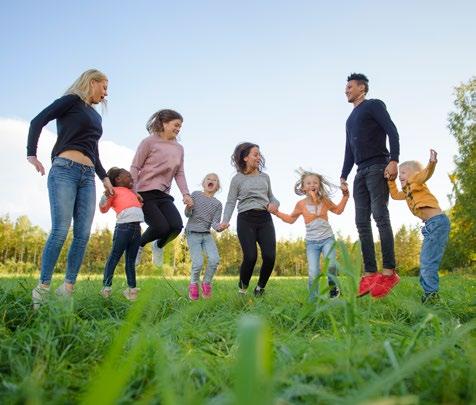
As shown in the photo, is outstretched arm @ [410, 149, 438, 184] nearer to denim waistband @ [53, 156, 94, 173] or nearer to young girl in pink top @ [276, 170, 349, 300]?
young girl in pink top @ [276, 170, 349, 300]

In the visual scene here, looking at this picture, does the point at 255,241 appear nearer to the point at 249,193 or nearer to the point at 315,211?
the point at 249,193

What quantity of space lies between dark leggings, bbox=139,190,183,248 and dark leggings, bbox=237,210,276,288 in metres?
0.90

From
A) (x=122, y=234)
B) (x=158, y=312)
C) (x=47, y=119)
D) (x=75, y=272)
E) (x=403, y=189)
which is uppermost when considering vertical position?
(x=47, y=119)

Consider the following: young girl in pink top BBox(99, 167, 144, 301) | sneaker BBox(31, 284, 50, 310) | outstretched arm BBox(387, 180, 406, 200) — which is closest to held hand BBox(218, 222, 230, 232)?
young girl in pink top BBox(99, 167, 144, 301)

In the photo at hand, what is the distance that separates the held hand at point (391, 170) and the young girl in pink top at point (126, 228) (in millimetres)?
2921

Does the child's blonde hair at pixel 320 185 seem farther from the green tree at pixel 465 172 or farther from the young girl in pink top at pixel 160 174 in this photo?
the green tree at pixel 465 172

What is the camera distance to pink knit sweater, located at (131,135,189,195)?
221 inches

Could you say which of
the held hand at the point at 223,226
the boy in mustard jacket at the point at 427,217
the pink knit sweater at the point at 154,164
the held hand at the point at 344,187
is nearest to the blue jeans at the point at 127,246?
the pink knit sweater at the point at 154,164

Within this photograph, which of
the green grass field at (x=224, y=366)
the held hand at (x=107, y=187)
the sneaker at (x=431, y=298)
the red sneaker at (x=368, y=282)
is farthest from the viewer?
the held hand at (x=107, y=187)

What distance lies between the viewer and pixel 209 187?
648 cm

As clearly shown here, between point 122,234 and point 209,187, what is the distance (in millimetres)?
1825

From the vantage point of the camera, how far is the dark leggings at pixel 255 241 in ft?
18.7

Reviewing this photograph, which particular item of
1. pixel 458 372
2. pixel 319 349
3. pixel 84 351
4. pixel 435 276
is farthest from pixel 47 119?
pixel 435 276

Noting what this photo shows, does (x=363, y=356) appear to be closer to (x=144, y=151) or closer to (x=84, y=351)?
(x=84, y=351)
